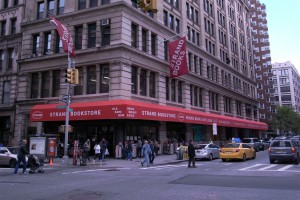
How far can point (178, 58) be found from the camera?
101ft

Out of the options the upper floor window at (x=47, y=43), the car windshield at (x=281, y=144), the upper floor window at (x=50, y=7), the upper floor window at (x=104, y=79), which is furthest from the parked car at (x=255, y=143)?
the upper floor window at (x=50, y=7)

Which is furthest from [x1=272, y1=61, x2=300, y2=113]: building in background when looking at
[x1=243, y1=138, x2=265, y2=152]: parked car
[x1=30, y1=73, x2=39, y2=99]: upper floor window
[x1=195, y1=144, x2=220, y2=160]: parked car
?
[x1=30, y1=73, x2=39, y2=99]: upper floor window

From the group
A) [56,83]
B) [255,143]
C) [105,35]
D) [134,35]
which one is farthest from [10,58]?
[255,143]

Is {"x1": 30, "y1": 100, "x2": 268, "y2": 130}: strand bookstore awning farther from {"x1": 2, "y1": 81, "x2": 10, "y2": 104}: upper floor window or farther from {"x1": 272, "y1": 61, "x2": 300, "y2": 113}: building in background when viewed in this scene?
→ {"x1": 272, "y1": 61, "x2": 300, "y2": 113}: building in background

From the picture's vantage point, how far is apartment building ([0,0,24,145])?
32531 mm

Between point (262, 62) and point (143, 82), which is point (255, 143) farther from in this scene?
point (262, 62)

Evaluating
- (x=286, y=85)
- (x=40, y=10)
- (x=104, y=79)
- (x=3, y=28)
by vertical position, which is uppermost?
(x=286, y=85)

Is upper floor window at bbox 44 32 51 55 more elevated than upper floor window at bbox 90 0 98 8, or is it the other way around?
upper floor window at bbox 90 0 98 8

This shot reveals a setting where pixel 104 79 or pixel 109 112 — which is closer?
pixel 109 112

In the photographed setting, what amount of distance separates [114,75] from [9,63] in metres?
15.7

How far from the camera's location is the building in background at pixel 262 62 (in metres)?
96.0

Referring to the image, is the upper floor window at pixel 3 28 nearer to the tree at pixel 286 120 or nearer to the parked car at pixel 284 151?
the parked car at pixel 284 151

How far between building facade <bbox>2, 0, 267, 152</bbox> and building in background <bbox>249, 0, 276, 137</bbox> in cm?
6062

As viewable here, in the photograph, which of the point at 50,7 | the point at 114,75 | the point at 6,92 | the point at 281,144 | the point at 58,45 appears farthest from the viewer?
the point at 6,92
